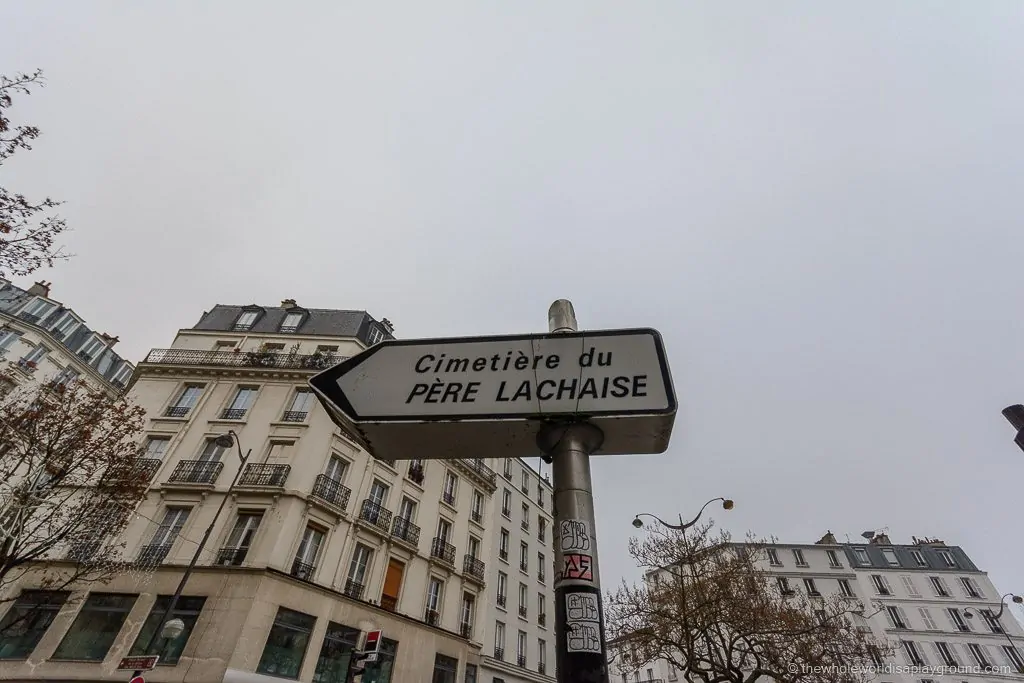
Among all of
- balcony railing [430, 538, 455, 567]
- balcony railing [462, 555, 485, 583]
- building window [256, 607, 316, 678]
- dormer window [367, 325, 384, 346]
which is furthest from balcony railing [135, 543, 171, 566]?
balcony railing [462, 555, 485, 583]

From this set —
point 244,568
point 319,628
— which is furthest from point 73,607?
point 319,628

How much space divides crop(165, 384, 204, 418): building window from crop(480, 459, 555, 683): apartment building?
55.8 ft

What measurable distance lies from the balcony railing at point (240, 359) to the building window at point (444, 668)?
14.5m

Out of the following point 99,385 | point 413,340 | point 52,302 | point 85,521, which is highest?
point 52,302

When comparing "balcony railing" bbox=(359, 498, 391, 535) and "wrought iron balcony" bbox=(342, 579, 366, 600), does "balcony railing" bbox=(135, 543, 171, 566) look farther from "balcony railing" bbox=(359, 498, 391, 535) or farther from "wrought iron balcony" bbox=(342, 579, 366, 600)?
"balcony railing" bbox=(359, 498, 391, 535)

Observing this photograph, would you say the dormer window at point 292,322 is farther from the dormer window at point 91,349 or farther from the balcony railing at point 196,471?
the dormer window at point 91,349

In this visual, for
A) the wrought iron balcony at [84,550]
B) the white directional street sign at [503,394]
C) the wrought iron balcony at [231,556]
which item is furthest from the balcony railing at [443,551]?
the white directional street sign at [503,394]

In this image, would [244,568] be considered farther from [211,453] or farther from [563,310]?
[563,310]

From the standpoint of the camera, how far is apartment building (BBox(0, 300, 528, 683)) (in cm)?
1638

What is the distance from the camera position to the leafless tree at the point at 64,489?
546 inches

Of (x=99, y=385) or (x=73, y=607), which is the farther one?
(x=99, y=385)

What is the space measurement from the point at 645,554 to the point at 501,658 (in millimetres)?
11085

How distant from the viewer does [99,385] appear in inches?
1602

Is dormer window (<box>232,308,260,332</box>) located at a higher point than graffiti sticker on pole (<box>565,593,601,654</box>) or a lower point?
higher
